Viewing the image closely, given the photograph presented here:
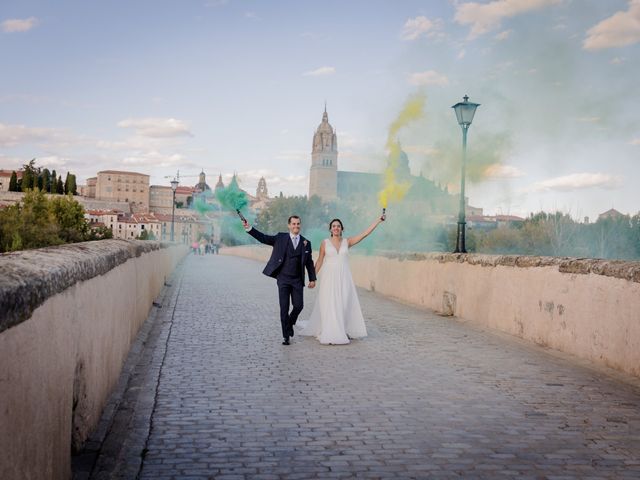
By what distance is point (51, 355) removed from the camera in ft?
11.5

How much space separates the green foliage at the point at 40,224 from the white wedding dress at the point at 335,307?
6154 centimetres

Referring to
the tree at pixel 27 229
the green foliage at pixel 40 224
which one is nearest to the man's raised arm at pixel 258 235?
the green foliage at pixel 40 224

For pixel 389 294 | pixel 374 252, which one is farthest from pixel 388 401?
pixel 374 252

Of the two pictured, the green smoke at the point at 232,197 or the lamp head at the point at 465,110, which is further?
the green smoke at the point at 232,197

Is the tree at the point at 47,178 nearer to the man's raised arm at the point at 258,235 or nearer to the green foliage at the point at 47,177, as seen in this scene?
the green foliage at the point at 47,177

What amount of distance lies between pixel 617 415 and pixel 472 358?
9.93ft

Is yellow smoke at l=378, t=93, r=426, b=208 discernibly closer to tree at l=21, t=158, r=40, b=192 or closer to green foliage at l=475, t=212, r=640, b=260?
green foliage at l=475, t=212, r=640, b=260

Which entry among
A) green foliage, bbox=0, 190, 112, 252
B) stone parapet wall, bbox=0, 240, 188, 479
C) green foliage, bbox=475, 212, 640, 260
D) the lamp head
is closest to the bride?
stone parapet wall, bbox=0, 240, 188, 479

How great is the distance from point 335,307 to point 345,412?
4.73 m

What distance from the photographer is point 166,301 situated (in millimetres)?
16828

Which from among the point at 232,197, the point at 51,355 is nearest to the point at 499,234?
the point at 232,197

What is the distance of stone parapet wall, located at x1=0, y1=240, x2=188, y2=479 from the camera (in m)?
2.71

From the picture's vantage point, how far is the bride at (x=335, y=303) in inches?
412

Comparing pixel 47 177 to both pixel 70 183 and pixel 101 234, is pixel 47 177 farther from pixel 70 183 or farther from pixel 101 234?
pixel 101 234
